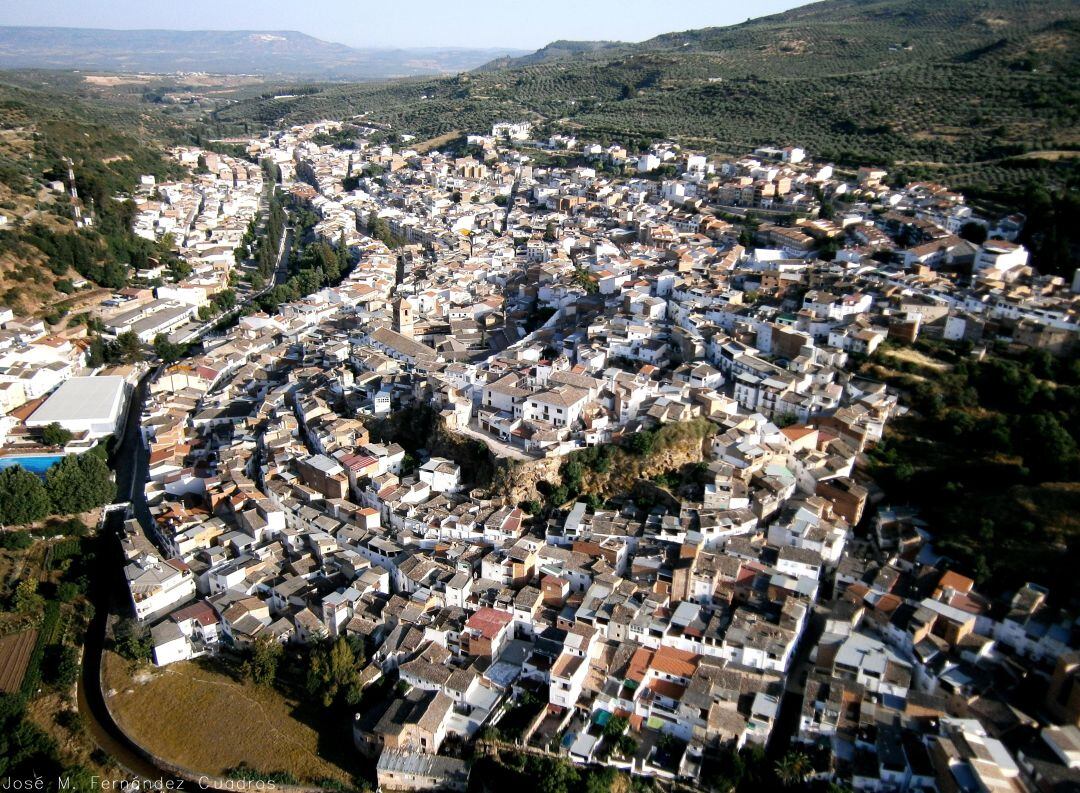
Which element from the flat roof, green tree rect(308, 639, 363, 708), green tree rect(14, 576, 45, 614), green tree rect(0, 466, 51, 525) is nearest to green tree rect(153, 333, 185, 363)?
the flat roof

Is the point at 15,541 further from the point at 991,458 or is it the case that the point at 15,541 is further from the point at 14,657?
the point at 991,458

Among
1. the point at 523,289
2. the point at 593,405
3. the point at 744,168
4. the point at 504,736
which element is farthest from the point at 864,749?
the point at 744,168

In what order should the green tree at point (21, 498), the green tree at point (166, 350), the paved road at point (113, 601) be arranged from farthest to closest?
the green tree at point (166, 350), the green tree at point (21, 498), the paved road at point (113, 601)

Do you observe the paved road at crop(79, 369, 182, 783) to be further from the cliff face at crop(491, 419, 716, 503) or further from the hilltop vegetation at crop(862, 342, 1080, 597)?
the hilltop vegetation at crop(862, 342, 1080, 597)

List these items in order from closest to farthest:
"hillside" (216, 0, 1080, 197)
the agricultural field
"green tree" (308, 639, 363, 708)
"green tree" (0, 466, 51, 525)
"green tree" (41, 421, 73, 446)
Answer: "green tree" (308, 639, 363, 708)
the agricultural field
"green tree" (0, 466, 51, 525)
"green tree" (41, 421, 73, 446)
"hillside" (216, 0, 1080, 197)

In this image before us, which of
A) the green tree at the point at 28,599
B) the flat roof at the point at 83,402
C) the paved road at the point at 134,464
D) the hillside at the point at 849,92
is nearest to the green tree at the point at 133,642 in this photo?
the green tree at the point at 28,599

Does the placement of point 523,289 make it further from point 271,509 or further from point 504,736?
point 504,736

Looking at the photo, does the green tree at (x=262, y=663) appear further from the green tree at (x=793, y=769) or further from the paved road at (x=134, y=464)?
the green tree at (x=793, y=769)
